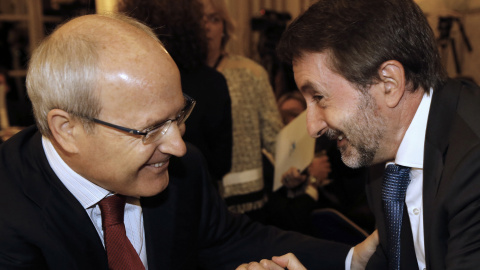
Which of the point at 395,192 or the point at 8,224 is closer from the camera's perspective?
the point at 8,224

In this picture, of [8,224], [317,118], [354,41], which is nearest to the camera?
[8,224]

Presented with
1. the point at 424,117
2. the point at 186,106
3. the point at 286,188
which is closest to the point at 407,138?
the point at 424,117

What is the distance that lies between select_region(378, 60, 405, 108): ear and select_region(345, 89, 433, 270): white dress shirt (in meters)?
0.09

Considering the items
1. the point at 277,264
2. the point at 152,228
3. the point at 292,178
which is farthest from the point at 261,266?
the point at 292,178

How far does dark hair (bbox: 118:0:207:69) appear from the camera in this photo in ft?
6.82

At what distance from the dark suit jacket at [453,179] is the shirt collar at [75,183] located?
0.92 m

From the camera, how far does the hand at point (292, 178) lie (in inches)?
110

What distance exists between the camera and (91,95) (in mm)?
1229

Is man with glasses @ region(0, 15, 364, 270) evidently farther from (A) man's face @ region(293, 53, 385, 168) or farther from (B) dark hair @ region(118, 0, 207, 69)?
(B) dark hair @ region(118, 0, 207, 69)

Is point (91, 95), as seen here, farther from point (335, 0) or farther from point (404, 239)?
point (404, 239)

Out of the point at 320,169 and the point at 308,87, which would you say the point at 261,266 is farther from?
the point at 320,169

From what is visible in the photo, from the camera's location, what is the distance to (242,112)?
103 inches

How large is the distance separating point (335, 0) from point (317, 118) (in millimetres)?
366

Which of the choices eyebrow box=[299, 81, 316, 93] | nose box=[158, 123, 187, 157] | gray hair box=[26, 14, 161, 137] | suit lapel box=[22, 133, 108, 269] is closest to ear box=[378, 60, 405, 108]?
eyebrow box=[299, 81, 316, 93]
